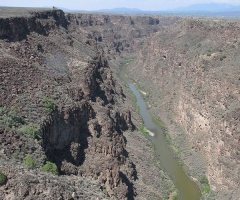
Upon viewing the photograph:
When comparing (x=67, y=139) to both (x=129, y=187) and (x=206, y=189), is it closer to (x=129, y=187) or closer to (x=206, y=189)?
(x=129, y=187)

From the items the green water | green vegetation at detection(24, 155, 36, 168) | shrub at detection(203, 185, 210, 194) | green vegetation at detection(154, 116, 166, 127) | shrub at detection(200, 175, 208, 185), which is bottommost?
the green water

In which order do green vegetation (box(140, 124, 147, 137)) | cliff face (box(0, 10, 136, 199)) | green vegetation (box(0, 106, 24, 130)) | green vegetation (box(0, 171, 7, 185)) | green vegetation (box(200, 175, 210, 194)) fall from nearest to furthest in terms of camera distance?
green vegetation (box(0, 171, 7, 185))
green vegetation (box(0, 106, 24, 130))
cliff face (box(0, 10, 136, 199))
green vegetation (box(200, 175, 210, 194))
green vegetation (box(140, 124, 147, 137))

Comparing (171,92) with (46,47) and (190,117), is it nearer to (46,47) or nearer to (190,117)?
(190,117)

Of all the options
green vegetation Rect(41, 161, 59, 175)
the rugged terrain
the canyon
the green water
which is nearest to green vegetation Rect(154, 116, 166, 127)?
the green water

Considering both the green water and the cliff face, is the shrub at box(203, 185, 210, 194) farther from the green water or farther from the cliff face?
the cliff face

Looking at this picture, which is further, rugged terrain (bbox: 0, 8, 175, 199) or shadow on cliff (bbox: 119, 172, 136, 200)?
shadow on cliff (bbox: 119, 172, 136, 200)

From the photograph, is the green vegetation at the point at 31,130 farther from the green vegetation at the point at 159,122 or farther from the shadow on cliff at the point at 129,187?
the green vegetation at the point at 159,122

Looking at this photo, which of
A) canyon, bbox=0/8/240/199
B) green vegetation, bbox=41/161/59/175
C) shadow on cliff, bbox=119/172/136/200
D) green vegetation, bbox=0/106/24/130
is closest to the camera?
green vegetation, bbox=41/161/59/175

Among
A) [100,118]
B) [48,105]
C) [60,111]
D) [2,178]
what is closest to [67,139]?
[60,111]
